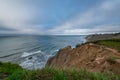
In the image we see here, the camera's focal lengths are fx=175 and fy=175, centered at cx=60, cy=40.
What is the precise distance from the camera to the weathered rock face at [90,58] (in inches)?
439

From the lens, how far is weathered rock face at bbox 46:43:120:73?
11.1 m

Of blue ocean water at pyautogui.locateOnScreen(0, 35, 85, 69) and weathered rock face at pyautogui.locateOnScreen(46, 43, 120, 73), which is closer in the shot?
weathered rock face at pyautogui.locateOnScreen(46, 43, 120, 73)

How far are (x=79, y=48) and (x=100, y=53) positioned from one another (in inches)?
247

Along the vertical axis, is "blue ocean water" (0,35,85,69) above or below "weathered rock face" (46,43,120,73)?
below

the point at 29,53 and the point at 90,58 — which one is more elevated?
the point at 90,58

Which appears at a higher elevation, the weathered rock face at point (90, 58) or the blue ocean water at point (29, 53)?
the weathered rock face at point (90, 58)

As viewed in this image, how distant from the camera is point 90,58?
1773 centimetres

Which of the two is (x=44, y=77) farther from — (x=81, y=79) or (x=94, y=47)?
(x=94, y=47)

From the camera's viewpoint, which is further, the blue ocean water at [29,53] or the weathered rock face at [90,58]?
the blue ocean water at [29,53]

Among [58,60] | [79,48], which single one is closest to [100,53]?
[79,48]

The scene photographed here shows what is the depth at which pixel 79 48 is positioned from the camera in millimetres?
23547

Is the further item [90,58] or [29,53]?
[29,53]

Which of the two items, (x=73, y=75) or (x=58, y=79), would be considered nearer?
(x=58, y=79)

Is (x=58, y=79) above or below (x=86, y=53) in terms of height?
above
